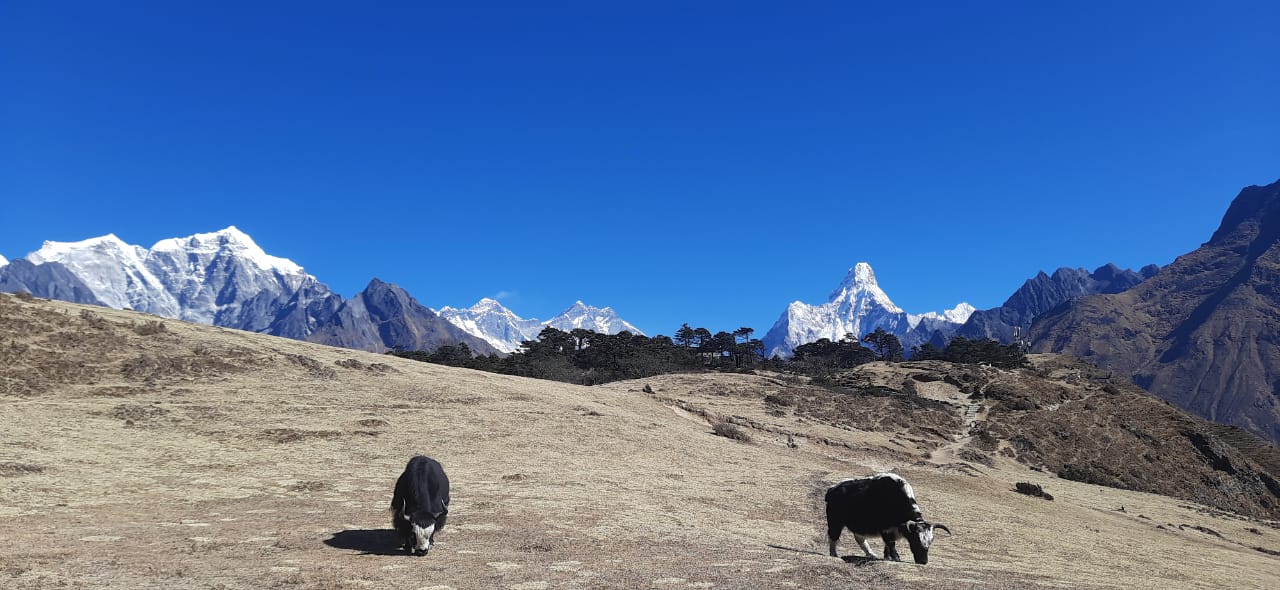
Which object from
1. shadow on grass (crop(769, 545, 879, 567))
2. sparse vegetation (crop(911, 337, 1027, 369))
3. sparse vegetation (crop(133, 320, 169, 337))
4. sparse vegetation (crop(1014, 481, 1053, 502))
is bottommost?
sparse vegetation (crop(1014, 481, 1053, 502))

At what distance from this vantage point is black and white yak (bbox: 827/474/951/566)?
1507cm

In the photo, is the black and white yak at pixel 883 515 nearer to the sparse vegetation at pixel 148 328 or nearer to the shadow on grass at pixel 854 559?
the shadow on grass at pixel 854 559

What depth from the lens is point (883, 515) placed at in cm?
1549

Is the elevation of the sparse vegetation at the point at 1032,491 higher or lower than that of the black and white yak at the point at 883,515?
lower

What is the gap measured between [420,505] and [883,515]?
10.1 metres

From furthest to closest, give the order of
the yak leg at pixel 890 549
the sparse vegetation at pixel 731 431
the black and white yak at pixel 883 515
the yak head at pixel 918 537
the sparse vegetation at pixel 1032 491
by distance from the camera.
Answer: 1. the sparse vegetation at pixel 731 431
2. the sparse vegetation at pixel 1032 491
3. the yak leg at pixel 890 549
4. the black and white yak at pixel 883 515
5. the yak head at pixel 918 537

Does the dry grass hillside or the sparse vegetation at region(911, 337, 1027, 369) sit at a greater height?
the sparse vegetation at region(911, 337, 1027, 369)

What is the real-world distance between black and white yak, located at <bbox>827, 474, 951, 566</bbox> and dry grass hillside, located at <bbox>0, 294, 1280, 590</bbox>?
0.64 metres

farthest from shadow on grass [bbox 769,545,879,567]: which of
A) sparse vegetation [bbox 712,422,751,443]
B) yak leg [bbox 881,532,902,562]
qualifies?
sparse vegetation [bbox 712,422,751,443]

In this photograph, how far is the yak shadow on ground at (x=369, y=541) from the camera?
1470cm

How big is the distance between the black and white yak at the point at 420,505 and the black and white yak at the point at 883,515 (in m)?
8.91

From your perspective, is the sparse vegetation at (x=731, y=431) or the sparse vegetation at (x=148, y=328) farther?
the sparse vegetation at (x=148, y=328)

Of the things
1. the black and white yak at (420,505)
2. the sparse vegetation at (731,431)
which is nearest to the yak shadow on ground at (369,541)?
the black and white yak at (420,505)

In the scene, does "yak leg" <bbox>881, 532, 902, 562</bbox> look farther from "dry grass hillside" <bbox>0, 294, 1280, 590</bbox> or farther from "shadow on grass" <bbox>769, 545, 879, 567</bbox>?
"dry grass hillside" <bbox>0, 294, 1280, 590</bbox>
